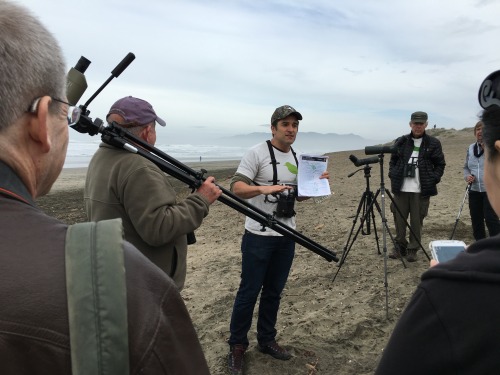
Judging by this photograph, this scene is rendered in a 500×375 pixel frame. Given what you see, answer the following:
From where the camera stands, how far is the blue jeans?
3.51m

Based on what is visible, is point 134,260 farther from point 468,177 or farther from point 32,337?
point 468,177

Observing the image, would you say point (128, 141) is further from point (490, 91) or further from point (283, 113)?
point (490, 91)

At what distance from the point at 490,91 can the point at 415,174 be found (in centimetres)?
545

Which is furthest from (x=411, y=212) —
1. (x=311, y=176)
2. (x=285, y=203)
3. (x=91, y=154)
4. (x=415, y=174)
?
(x=91, y=154)

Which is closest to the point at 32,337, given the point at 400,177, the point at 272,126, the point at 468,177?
the point at 272,126

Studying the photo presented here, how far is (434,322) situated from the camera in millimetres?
934

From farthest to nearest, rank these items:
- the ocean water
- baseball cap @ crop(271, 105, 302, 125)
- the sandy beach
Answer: the ocean water < the sandy beach < baseball cap @ crop(271, 105, 302, 125)

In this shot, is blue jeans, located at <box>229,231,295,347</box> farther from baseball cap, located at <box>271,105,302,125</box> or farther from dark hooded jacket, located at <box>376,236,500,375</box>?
dark hooded jacket, located at <box>376,236,500,375</box>

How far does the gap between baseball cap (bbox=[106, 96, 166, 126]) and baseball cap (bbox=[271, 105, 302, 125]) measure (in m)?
1.39

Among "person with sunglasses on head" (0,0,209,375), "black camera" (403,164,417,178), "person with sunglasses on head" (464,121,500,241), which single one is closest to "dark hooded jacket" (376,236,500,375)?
"person with sunglasses on head" (0,0,209,375)

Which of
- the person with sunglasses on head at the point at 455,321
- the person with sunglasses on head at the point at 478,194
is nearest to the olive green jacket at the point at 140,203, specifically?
the person with sunglasses on head at the point at 455,321

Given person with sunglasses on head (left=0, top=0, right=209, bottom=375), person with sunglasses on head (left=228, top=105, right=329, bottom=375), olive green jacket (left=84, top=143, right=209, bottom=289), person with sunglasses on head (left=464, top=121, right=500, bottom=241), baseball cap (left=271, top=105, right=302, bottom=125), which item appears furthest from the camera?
person with sunglasses on head (left=464, top=121, right=500, bottom=241)

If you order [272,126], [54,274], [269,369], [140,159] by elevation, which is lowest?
[269,369]

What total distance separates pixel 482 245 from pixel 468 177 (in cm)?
590
